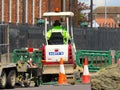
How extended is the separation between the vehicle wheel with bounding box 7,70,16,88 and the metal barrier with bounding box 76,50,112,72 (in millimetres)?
7290

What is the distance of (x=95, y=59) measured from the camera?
2577 centimetres

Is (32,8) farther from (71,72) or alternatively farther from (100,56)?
(71,72)

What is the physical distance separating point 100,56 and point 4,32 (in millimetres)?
4811

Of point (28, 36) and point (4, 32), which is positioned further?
point (28, 36)

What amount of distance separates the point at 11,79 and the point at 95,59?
8298 mm

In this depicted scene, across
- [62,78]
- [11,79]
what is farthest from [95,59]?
[11,79]

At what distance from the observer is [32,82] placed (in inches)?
799

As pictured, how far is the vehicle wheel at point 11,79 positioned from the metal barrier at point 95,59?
23.9ft

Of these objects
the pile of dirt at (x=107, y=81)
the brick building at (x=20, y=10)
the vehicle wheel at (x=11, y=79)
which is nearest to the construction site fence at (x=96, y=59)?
the vehicle wheel at (x=11, y=79)

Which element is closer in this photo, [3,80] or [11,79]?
[3,80]

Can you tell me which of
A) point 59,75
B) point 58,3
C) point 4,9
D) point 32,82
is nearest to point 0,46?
point 32,82

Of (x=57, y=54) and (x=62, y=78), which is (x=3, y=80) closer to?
(x=62, y=78)

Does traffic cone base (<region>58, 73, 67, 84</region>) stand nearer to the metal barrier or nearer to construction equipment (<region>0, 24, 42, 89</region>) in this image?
construction equipment (<region>0, 24, 42, 89</region>)

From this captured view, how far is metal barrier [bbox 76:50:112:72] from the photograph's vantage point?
25231 mm
